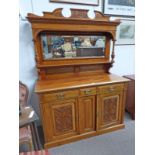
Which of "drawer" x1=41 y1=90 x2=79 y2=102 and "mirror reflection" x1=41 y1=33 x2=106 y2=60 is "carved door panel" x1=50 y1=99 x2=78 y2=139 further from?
"mirror reflection" x1=41 y1=33 x2=106 y2=60

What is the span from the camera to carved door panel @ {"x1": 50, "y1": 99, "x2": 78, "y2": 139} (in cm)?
181

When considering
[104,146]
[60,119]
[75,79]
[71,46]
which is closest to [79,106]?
[60,119]

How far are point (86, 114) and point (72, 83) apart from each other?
0.45 meters

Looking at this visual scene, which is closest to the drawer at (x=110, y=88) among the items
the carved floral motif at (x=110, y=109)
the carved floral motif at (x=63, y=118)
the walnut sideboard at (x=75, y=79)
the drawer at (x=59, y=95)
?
the walnut sideboard at (x=75, y=79)

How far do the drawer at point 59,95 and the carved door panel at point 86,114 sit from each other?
13 cm

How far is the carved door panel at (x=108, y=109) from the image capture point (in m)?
2.01

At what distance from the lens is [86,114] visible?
6.46ft

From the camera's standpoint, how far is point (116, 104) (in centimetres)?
212

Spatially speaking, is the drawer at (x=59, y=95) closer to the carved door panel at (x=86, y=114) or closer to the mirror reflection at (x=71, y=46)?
the carved door panel at (x=86, y=114)

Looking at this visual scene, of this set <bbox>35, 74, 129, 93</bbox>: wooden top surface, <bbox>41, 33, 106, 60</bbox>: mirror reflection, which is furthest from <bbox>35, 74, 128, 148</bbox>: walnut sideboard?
<bbox>41, 33, 106, 60</bbox>: mirror reflection

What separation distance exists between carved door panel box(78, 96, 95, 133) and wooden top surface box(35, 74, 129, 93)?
0.63 ft
